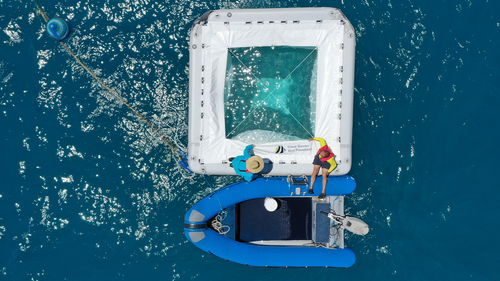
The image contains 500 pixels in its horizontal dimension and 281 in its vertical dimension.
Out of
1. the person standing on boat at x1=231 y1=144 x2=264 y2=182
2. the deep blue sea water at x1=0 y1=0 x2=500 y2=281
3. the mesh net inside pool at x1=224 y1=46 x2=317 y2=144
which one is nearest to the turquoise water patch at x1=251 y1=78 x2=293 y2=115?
the mesh net inside pool at x1=224 y1=46 x2=317 y2=144

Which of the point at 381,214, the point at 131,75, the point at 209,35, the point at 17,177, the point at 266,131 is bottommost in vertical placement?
the point at 381,214

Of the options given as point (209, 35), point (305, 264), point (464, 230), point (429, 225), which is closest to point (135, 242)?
point (305, 264)

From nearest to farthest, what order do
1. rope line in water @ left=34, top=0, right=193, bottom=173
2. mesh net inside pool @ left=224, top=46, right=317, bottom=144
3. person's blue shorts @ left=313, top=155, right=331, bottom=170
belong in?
person's blue shorts @ left=313, top=155, right=331, bottom=170 → mesh net inside pool @ left=224, top=46, right=317, bottom=144 → rope line in water @ left=34, top=0, right=193, bottom=173

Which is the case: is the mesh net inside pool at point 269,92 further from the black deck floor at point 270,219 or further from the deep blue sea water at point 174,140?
the black deck floor at point 270,219

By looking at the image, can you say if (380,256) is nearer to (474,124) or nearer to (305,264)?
(305,264)

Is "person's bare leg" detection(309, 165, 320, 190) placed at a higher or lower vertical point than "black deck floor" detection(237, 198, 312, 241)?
higher

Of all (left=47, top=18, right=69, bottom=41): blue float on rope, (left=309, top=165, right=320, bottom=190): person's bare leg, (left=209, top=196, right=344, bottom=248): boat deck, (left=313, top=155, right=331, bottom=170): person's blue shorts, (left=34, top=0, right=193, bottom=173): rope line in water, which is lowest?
(left=209, top=196, right=344, bottom=248): boat deck

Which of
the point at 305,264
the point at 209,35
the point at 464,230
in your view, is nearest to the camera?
the point at 209,35

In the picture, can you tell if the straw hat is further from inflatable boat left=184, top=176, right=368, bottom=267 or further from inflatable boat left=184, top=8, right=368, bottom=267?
inflatable boat left=184, top=176, right=368, bottom=267
